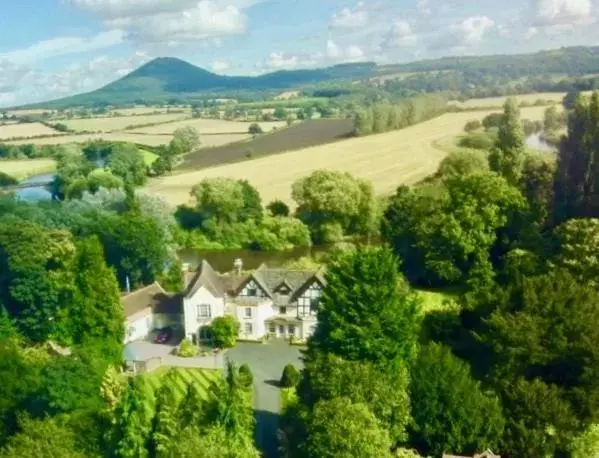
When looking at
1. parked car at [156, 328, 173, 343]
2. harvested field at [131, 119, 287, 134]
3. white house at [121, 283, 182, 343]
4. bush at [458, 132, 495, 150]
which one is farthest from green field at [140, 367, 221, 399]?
harvested field at [131, 119, 287, 134]

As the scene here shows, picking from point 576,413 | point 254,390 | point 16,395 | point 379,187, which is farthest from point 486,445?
point 379,187

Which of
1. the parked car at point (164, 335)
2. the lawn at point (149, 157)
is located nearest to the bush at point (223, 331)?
the parked car at point (164, 335)

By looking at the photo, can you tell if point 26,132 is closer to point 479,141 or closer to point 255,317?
point 479,141

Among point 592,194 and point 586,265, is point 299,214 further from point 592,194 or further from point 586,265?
point 586,265

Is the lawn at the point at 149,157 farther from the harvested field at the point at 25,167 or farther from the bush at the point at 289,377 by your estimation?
the bush at the point at 289,377

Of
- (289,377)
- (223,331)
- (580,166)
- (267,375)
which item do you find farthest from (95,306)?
(580,166)

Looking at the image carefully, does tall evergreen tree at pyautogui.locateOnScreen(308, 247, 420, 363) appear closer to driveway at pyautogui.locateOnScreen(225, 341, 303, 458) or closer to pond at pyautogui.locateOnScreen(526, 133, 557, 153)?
driveway at pyautogui.locateOnScreen(225, 341, 303, 458)
